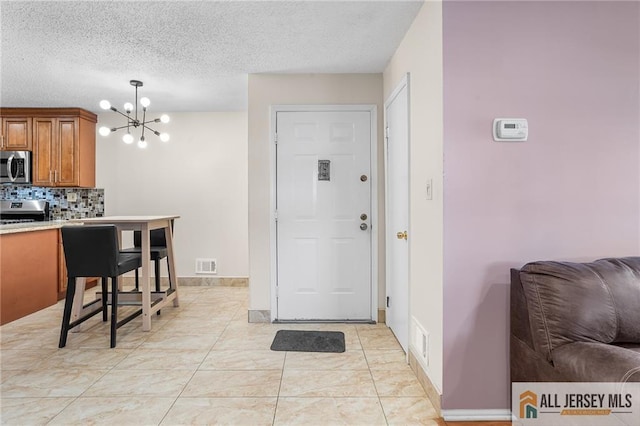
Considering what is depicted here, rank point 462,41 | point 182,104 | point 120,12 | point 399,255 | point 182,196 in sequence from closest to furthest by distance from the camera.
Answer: point 462,41 < point 120,12 < point 399,255 < point 182,104 < point 182,196

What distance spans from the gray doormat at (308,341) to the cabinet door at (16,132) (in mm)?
4202

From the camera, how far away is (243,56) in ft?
10.1

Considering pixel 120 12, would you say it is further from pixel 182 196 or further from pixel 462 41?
pixel 182 196

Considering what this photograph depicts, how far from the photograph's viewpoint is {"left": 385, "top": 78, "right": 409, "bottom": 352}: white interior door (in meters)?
2.69

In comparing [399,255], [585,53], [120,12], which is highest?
[120,12]

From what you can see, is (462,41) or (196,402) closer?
(462,41)

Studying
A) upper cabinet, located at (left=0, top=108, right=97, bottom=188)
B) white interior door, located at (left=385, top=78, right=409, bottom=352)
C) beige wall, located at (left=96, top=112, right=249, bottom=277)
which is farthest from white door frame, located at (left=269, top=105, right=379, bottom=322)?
upper cabinet, located at (left=0, top=108, right=97, bottom=188)

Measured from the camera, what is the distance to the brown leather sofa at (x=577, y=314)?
1469 mm

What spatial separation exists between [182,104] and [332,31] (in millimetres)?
2617

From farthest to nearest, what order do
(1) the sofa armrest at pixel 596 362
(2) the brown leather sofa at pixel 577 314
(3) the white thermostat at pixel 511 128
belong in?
(3) the white thermostat at pixel 511 128, (2) the brown leather sofa at pixel 577 314, (1) the sofa armrest at pixel 596 362

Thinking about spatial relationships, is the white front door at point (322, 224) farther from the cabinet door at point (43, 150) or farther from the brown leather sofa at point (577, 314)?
the cabinet door at point (43, 150)

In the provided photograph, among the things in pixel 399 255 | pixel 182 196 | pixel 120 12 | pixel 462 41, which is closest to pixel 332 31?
pixel 462 41

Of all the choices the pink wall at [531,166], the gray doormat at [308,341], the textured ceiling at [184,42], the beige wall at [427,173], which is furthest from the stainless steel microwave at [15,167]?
the pink wall at [531,166]

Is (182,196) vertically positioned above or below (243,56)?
below
